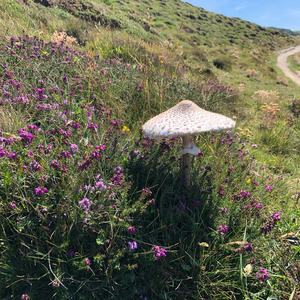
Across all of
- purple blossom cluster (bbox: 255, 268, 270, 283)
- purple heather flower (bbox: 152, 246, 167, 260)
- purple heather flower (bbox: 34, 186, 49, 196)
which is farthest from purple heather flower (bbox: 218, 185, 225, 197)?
purple heather flower (bbox: 34, 186, 49, 196)

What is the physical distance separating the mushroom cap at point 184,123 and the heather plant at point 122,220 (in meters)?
0.46

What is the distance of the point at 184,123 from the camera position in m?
3.05

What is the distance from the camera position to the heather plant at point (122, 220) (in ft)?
9.30

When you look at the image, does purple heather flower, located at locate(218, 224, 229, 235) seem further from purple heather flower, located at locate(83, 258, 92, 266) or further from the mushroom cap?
purple heather flower, located at locate(83, 258, 92, 266)

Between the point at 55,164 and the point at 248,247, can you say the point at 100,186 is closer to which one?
the point at 55,164

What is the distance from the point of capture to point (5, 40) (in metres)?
6.27

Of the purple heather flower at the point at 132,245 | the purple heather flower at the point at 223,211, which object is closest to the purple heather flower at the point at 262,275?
the purple heather flower at the point at 223,211

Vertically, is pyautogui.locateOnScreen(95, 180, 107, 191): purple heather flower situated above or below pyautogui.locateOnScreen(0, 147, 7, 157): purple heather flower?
below

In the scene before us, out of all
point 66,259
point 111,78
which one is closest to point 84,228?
point 66,259

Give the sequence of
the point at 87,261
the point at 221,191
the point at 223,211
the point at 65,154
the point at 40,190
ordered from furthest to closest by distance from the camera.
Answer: the point at 221,191 < the point at 223,211 < the point at 65,154 < the point at 40,190 < the point at 87,261

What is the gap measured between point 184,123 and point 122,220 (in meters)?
0.90

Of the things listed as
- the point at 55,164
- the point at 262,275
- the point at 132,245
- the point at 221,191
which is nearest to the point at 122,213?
the point at 132,245

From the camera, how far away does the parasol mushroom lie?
2.97 meters

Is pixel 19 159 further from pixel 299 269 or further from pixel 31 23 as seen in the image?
pixel 31 23
